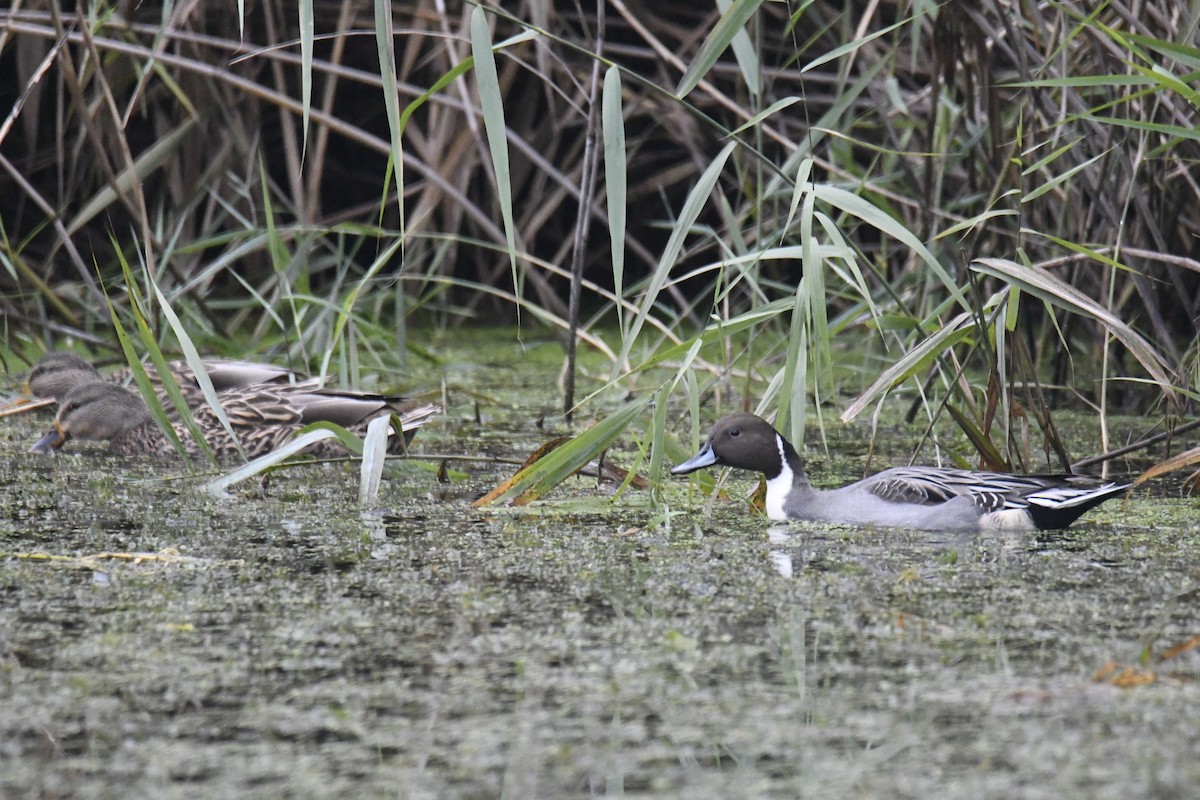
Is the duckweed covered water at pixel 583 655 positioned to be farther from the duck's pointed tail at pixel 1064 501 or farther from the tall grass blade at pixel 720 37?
the tall grass blade at pixel 720 37

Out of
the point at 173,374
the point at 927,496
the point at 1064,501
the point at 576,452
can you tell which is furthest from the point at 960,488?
the point at 173,374

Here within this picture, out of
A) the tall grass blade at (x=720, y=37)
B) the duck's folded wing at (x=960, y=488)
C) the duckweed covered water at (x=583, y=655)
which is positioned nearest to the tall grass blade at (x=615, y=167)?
the tall grass blade at (x=720, y=37)

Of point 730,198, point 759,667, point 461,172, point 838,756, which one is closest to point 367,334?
point 461,172

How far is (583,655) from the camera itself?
2229mm

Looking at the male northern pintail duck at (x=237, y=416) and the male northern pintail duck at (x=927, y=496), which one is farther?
the male northern pintail duck at (x=237, y=416)

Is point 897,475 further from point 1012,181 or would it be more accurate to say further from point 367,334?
point 367,334

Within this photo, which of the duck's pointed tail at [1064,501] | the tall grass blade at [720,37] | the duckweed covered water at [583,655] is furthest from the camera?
the duck's pointed tail at [1064,501]

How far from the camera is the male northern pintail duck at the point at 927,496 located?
3.14 meters

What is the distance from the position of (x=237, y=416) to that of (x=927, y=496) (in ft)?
6.55

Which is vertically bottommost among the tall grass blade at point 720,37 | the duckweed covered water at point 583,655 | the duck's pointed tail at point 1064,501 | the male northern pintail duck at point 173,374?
the duckweed covered water at point 583,655

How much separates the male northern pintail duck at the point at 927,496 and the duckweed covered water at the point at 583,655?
8 centimetres

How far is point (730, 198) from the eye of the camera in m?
6.33

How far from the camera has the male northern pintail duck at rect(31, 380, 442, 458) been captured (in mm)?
4223

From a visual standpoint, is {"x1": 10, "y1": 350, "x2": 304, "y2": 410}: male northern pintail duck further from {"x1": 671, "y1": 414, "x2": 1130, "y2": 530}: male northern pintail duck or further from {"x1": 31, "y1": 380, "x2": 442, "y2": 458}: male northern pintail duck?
{"x1": 671, "y1": 414, "x2": 1130, "y2": 530}: male northern pintail duck
